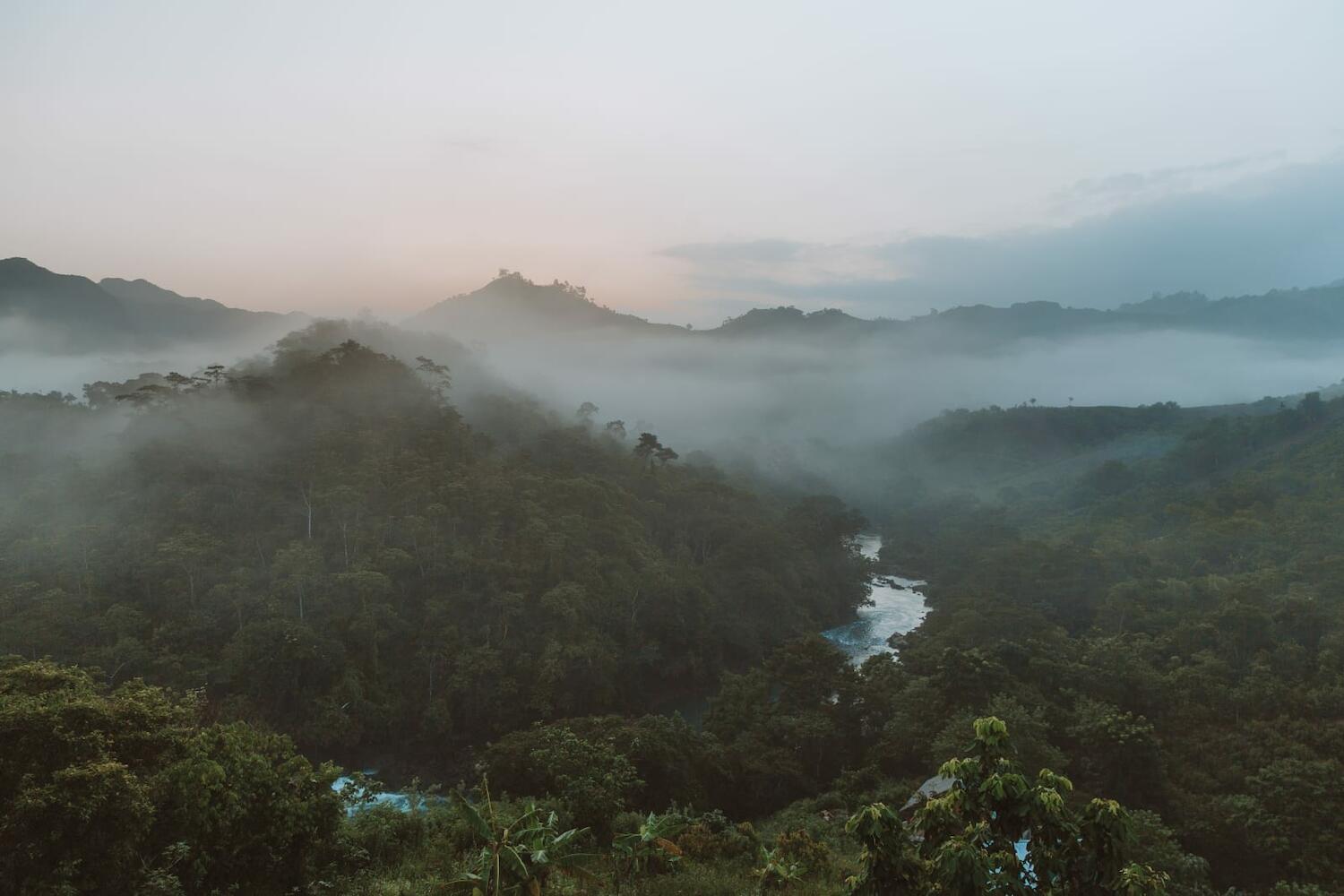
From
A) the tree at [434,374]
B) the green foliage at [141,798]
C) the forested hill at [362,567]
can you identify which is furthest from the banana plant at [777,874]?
the tree at [434,374]

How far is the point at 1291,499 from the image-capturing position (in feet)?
185

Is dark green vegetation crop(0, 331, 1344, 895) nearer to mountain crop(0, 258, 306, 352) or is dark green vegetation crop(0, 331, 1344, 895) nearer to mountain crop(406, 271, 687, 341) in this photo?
mountain crop(0, 258, 306, 352)

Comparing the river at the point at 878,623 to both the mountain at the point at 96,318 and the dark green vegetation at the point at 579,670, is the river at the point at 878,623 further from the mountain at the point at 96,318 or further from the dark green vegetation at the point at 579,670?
the mountain at the point at 96,318

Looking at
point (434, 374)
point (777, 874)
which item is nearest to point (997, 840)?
point (777, 874)

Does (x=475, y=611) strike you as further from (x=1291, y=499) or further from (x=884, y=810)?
(x=1291, y=499)

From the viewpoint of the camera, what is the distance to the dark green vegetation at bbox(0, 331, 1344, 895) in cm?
1041

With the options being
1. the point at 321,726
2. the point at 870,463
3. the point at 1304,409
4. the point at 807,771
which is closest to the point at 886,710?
the point at 807,771

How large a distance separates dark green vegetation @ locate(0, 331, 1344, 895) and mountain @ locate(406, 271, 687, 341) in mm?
80060

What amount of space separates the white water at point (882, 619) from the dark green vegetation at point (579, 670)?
8.25ft

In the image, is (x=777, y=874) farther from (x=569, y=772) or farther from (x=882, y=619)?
(x=882, y=619)

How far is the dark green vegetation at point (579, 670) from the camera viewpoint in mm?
10406

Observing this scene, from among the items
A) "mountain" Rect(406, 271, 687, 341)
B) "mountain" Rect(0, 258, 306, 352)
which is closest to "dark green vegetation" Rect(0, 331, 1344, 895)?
"mountain" Rect(0, 258, 306, 352)

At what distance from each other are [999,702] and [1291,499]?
171 feet

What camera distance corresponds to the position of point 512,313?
149 meters
